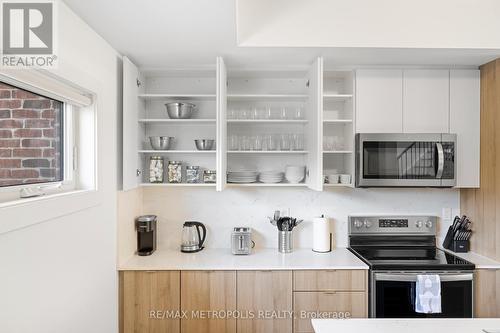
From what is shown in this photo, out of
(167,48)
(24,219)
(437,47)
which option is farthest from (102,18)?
(437,47)

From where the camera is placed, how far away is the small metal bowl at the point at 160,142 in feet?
8.47

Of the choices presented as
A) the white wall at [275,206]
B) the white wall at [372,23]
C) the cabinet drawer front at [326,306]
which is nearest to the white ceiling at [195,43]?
the white wall at [372,23]

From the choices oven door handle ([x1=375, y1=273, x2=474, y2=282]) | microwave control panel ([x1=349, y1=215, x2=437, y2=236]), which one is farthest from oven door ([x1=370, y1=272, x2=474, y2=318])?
microwave control panel ([x1=349, y1=215, x2=437, y2=236])

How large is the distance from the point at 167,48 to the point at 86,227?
1207 mm

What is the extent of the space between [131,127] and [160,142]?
26 centimetres

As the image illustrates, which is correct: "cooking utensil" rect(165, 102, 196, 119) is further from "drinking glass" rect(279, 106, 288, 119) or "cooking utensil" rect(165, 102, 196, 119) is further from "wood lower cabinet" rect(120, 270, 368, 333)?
"wood lower cabinet" rect(120, 270, 368, 333)

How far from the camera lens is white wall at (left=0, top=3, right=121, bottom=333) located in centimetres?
127

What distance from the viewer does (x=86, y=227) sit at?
1.82m

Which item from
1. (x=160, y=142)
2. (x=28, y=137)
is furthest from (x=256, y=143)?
(x=28, y=137)

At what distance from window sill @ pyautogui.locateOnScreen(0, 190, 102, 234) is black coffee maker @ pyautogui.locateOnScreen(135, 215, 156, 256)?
0.81m

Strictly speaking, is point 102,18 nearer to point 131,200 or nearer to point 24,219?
point 24,219

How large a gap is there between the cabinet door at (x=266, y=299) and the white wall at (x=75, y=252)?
2.79 ft

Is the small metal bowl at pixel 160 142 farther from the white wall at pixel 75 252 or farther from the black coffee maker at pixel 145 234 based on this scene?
the black coffee maker at pixel 145 234

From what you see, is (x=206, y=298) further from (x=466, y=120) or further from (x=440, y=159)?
(x=466, y=120)
